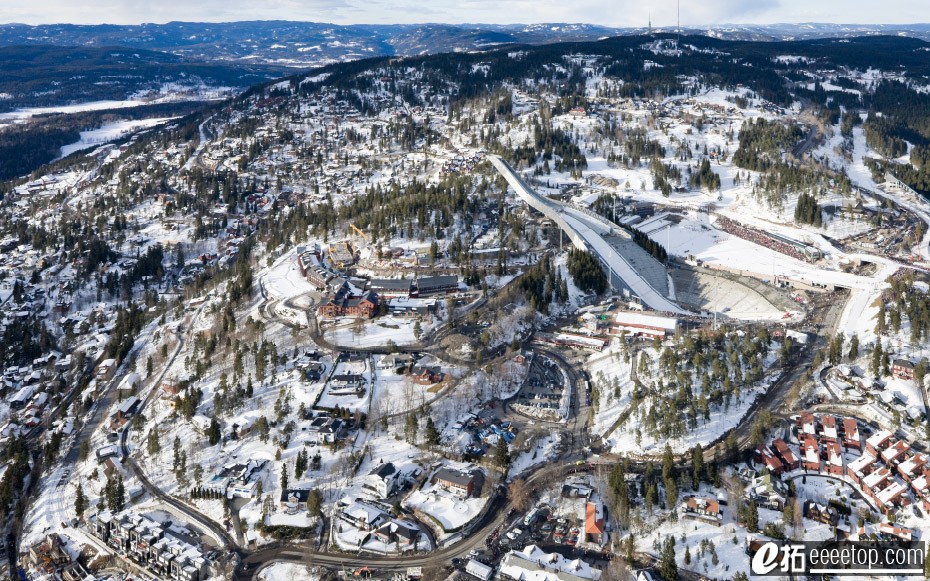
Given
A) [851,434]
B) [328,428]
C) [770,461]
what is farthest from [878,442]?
[328,428]

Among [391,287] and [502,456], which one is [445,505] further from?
[391,287]

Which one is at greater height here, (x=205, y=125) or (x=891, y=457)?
(x=205, y=125)

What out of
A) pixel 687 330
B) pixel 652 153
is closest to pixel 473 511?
pixel 687 330

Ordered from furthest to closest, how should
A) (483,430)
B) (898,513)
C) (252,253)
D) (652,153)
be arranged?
(652,153), (252,253), (483,430), (898,513)

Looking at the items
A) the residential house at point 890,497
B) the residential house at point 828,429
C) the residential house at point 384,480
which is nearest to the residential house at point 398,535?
the residential house at point 384,480

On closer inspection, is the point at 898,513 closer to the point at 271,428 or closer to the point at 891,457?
the point at 891,457

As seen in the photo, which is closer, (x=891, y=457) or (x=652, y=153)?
(x=891, y=457)

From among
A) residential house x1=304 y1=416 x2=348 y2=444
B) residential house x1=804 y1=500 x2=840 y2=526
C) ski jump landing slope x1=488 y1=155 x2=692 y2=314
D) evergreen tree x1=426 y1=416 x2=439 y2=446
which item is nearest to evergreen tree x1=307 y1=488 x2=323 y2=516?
residential house x1=304 y1=416 x2=348 y2=444

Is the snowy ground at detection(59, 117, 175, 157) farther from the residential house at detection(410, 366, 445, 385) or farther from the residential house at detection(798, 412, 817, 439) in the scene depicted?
the residential house at detection(798, 412, 817, 439)
